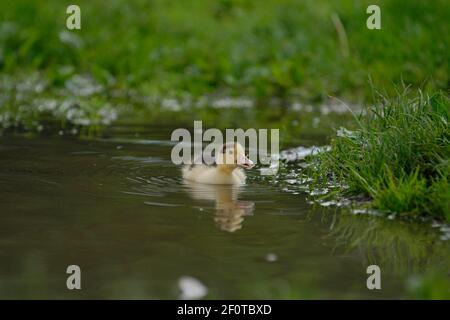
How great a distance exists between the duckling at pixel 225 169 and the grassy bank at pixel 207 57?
14.6ft

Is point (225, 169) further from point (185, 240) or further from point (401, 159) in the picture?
point (185, 240)

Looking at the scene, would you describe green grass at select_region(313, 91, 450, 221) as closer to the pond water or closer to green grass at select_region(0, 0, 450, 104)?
the pond water

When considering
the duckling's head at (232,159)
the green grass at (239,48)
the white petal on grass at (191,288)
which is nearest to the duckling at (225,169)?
the duckling's head at (232,159)

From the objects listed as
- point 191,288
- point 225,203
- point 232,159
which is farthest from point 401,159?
point 191,288

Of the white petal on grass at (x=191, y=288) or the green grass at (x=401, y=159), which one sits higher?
the green grass at (x=401, y=159)

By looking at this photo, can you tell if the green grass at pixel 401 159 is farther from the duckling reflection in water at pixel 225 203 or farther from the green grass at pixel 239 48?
the green grass at pixel 239 48

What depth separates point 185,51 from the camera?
17953 mm

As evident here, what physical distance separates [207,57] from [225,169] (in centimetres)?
879

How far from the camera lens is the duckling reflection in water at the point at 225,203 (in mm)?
6966

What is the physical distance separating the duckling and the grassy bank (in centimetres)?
445

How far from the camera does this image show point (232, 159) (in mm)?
8797

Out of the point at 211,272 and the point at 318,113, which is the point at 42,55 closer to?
the point at 318,113

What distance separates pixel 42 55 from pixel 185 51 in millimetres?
2686
